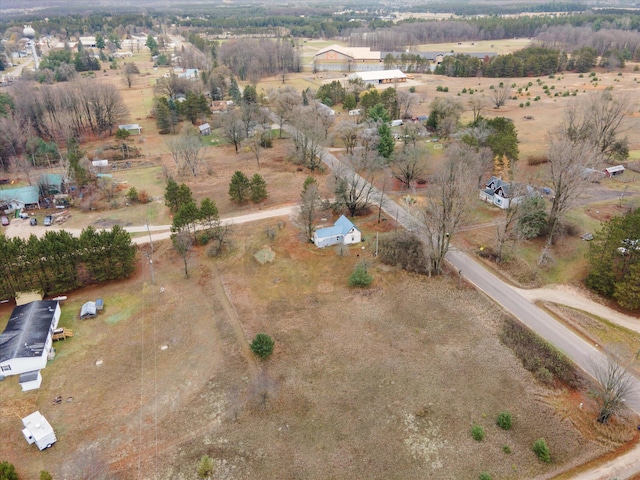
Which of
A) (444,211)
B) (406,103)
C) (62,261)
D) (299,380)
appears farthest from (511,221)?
(406,103)

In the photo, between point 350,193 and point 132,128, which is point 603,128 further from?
point 132,128

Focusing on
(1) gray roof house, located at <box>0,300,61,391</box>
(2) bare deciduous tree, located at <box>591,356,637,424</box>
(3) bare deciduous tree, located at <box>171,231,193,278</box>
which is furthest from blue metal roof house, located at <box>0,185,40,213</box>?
(2) bare deciduous tree, located at <box>591,356,637,424</box>

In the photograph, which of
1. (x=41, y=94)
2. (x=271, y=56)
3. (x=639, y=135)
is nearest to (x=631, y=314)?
(x=639, y=135)

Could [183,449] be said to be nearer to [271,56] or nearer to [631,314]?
[631,314]

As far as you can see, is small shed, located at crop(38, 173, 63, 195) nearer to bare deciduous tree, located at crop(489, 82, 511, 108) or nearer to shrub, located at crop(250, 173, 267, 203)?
shrub, located at crop(250, 173, 267, 203)

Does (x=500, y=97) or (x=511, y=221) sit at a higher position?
(x=500, y=97)

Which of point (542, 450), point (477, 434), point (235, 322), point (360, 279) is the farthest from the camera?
point (360, 279)

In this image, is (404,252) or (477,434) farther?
(404,252)
